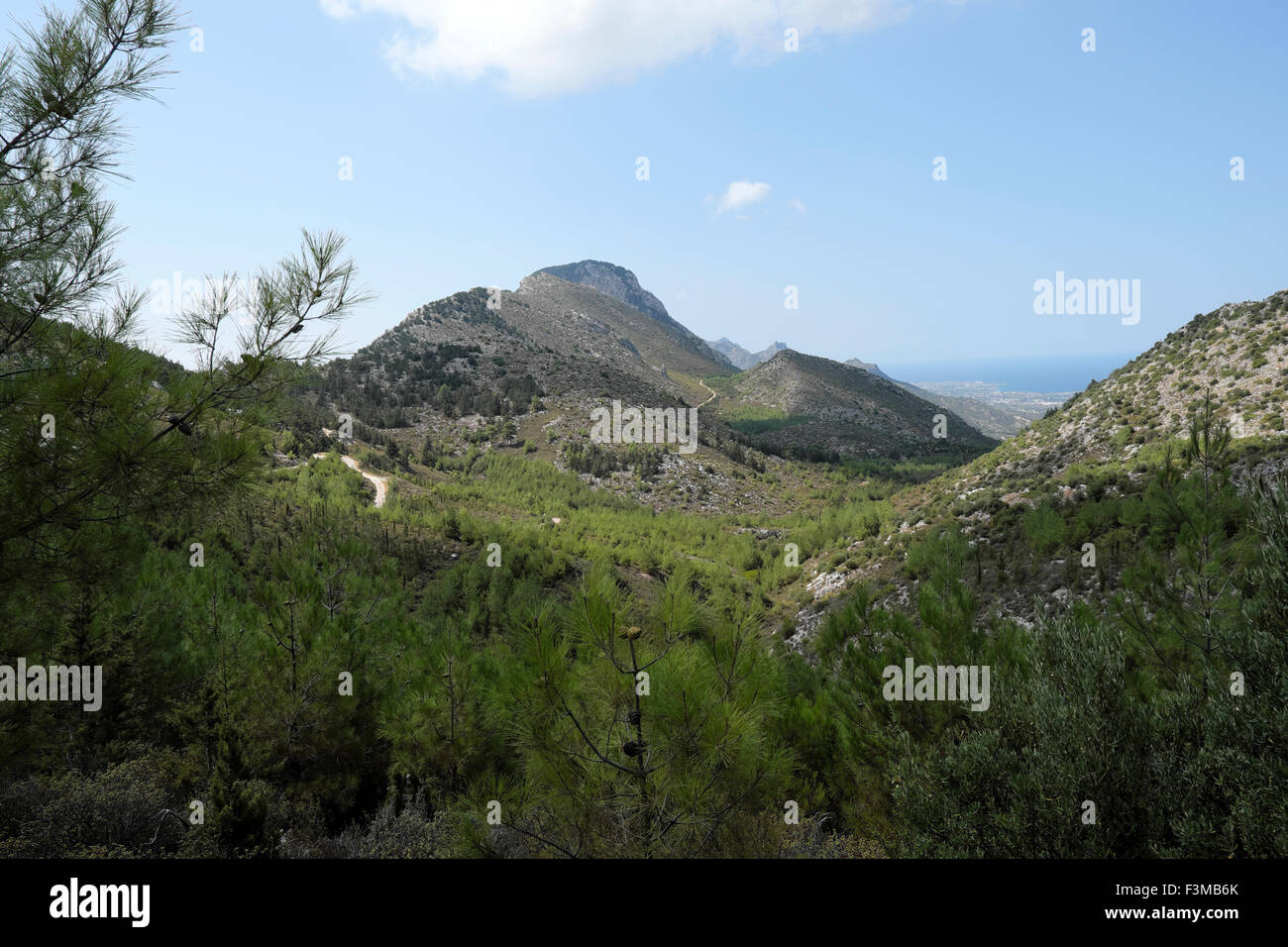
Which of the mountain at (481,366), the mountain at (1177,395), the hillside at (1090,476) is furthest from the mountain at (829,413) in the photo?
the hillside at (1090,476)

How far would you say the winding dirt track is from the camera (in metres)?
27.7

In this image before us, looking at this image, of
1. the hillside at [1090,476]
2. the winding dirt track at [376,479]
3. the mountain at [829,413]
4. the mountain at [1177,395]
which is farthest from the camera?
the mountain at [829,413]

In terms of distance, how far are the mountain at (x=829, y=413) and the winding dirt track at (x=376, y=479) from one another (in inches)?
1525

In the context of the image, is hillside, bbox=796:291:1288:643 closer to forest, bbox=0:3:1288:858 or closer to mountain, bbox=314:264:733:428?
forest, bbox=0:3:1288:858

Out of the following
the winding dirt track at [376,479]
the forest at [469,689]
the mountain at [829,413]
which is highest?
the mountain at [829,413]

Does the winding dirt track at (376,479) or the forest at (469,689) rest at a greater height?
the winding dirt track at (376,479)

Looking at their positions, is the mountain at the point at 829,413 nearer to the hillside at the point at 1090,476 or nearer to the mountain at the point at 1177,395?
the mountain at the point at 1177,395

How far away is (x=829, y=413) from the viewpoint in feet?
253

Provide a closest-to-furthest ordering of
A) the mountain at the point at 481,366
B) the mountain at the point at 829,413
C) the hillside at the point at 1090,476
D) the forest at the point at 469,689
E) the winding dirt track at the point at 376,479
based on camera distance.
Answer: the forest at the point at 469,689
the hillside at the point at 1090,476
the winding dirt track at the point at 376,479
the mountain at the point at 481,366
the mountain at the point at 829,413

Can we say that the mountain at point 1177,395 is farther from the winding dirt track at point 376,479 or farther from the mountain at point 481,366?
the mountain at point 481,366

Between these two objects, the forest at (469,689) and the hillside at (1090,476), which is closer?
the forest at (469,689)

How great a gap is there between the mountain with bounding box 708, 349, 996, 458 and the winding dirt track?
127ft

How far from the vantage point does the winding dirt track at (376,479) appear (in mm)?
27719

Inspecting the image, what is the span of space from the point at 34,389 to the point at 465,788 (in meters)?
5.67
